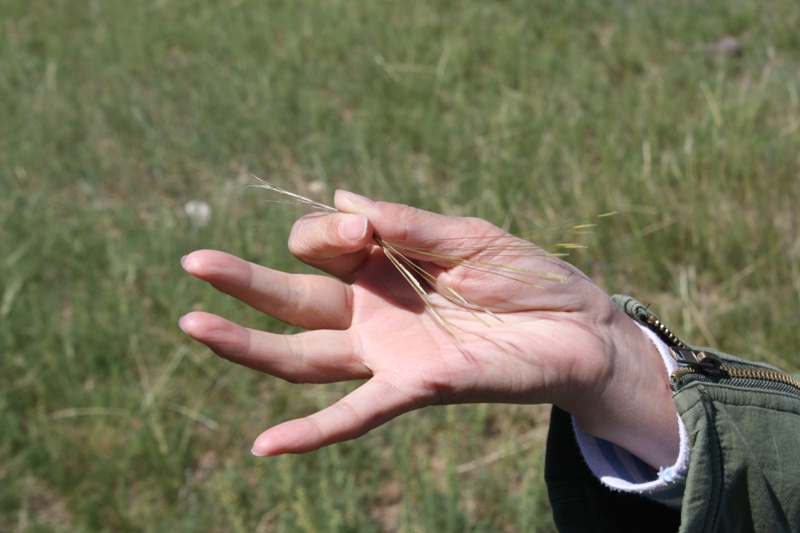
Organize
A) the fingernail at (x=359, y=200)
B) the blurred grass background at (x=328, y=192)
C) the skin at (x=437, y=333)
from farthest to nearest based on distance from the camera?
the blurred grass background at (x=328, y=192) < the fingernail at (x=359, y=200) < the skin at (x=437, y=333)

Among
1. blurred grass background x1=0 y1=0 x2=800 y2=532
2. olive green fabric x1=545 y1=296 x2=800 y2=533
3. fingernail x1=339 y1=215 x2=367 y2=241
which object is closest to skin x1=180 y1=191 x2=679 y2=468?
fingernail x1=339 y1=215 x2=367 y2=241

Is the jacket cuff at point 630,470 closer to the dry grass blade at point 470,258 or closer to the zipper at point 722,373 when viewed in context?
the zipper at point 722,373

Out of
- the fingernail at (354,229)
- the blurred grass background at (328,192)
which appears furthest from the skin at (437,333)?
the blurred grass background at (328,192)

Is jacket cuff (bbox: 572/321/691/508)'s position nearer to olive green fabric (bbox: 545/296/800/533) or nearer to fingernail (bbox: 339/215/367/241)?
olive green fabric (bbox: 545/296/800/533)

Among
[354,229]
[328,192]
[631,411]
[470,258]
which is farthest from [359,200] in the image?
[328,192]

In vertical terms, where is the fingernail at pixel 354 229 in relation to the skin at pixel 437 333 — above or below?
above

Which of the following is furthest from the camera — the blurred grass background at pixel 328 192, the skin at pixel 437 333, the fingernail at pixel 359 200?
the blurred grass background at pixel 328 192

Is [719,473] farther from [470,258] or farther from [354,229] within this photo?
[354,229]

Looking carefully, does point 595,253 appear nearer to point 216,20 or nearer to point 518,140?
point 518,140
